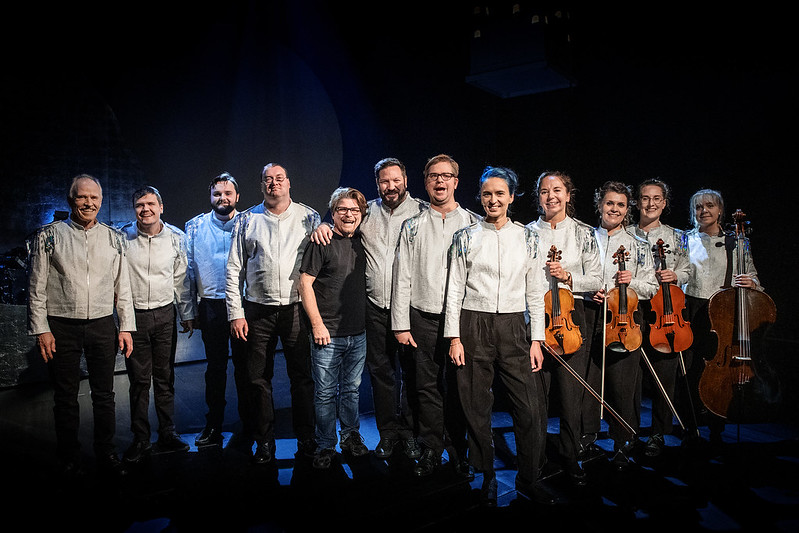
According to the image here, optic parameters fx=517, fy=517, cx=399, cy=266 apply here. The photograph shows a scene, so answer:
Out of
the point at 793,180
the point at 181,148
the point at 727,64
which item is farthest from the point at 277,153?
the point at 793,180

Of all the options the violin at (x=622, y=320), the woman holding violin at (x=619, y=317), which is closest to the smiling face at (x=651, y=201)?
the woman holding violin at (x=619, y=317)

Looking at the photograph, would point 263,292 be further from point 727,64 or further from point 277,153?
point 727,64

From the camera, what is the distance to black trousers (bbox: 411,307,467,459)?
2.68 meters

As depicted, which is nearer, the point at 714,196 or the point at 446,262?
the point at 446,262

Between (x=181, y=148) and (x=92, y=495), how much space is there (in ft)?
11.4

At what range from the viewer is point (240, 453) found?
296cm

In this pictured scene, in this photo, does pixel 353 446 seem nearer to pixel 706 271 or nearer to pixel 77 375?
pixel 77 375

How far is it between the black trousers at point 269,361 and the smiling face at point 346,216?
0.51 metres

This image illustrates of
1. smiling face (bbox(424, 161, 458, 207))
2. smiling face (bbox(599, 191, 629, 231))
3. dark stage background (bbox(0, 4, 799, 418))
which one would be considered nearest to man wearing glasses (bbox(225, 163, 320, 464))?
smiling face (bbox(424, 161, 458, 207))

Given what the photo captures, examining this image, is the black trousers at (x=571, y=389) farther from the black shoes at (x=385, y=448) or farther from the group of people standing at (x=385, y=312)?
the black shoes at (x=385, y=448)

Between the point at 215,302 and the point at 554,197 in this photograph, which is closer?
the point at 554,197

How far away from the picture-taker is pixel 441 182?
2.71 metres

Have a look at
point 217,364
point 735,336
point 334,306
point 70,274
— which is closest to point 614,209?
point 735,336

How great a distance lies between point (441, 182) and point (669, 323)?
1.56 metres
